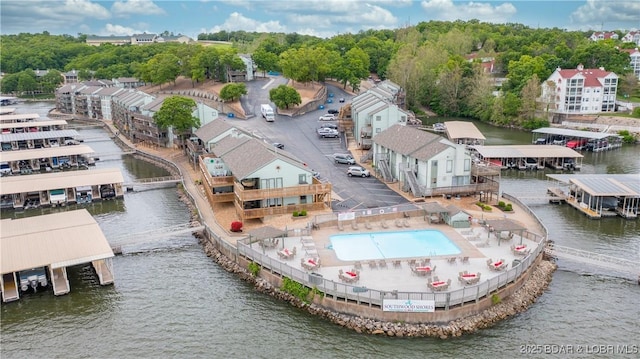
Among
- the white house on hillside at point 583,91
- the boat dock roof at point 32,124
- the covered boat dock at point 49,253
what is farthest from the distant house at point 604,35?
the covered boat dock at point 49,253

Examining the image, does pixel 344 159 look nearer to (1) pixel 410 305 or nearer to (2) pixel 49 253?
(1) pixel 410 305

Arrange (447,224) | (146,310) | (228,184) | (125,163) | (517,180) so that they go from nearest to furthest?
(146,310) < (447,224) < (228,184) < (517,180) < (125,163)

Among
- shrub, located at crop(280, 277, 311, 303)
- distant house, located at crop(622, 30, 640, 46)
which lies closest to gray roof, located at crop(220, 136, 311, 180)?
shrub, located at crop(280, 277, 311, 303)

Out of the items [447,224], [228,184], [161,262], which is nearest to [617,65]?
[447,224]

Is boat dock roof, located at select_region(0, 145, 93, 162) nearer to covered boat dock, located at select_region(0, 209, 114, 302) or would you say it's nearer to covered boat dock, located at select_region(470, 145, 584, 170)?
covered boat dock, located at select_region(0, 209, 114, 302)

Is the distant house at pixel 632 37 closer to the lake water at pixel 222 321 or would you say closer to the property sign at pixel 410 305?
the lake water at pixel 222 321

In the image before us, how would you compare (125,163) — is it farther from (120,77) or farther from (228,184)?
(120,77)
